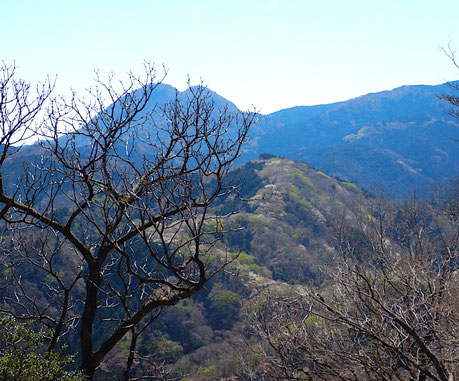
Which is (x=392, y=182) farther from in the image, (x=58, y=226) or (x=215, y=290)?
(x=58, y=226)

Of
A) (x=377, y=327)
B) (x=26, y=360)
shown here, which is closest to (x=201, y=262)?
(x=26, y=360)

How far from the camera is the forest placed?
14.0ft

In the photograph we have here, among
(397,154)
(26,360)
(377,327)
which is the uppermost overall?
(26,360)

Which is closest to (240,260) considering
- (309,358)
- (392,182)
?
(309,358)

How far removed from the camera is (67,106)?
521cm

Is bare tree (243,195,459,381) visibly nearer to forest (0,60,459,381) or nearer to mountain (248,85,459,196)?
forest (0,60,459,381)

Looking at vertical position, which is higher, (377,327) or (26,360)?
(26,360)

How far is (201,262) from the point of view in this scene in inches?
148

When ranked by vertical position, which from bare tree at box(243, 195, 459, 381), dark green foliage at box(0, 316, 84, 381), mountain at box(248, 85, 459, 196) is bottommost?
mountain at box(248, 85, 459, 196)

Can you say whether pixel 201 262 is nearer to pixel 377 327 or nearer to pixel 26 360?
pixel 26 360

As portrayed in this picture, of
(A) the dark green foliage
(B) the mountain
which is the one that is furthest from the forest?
(B) the mountain

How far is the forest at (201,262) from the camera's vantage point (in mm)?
4273

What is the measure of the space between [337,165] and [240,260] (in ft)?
349

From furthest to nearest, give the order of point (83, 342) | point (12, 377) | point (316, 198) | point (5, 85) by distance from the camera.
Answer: point (316, 198)
point (5, 85)
point (83, 342)
point (12, 377)
